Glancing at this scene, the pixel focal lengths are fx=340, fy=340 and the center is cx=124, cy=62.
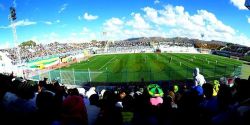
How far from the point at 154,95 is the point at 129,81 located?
954 inches

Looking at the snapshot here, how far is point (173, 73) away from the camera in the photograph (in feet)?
119

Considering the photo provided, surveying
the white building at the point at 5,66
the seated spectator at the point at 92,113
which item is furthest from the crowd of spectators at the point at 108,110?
the white building at the point at 5,66

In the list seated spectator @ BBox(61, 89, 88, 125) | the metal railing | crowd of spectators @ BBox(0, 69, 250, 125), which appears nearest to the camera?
Answer: crowd of spectators @ BBox(0, 69, 250, 125)

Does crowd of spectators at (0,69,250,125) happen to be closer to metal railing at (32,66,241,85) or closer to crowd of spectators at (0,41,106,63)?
metal railing at (32,66,241,85)

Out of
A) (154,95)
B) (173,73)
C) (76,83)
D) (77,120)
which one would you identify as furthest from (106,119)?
(173,73)

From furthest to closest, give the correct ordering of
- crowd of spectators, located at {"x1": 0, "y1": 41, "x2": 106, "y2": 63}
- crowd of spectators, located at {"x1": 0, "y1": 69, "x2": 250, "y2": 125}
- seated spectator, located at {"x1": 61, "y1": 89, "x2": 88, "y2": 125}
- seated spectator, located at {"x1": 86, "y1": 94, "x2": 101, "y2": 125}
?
crowd of spectators, located at {"x1": 0, "y1": 41, "x2": 106, "y2": 63} < seated spectator, located at {"x1": 86, "y1": 94, "x2": 101, "y2": 125} < seated spectator, located at {"x1": 61, "y1": 89, "x2": 88, "y2": 125} < crowd of spectators, located at {"x1": 0, "y1": 69, "x2": 250, "y2": 125}

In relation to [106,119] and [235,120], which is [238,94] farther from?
[106,119]

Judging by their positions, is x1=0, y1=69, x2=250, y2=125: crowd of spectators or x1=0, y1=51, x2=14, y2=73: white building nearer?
x1=0, y1=69, x2=250, y2=125: crowd of spectators

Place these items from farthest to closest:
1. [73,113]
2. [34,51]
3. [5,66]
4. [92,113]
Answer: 1. [34,51]
2. [5,66]
3. [92,113]
4. [73,113]

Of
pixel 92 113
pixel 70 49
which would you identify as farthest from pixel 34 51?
pixel 92 113

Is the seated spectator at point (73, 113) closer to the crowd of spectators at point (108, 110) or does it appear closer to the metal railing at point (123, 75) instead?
the crowd of spectators at point (108, 110)

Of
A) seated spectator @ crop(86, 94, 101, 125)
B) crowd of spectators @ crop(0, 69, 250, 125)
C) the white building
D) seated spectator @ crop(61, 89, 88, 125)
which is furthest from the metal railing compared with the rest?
seated spectator @ crop(61, 89, 88, 125)

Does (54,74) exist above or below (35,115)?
below

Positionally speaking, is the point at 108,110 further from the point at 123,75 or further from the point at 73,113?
the point at 123,75
